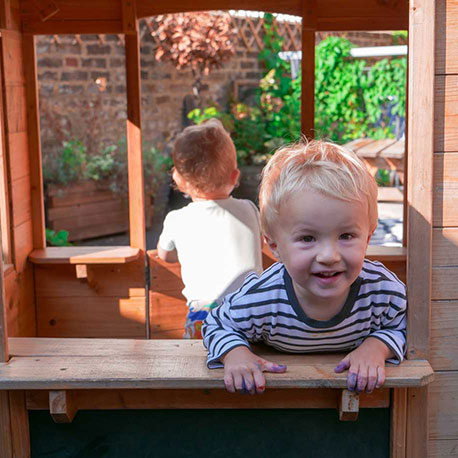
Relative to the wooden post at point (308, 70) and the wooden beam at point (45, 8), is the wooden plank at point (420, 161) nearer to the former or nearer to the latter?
the wooden post at point (308, 70)

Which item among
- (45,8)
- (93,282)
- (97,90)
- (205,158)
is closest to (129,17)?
(45,8)

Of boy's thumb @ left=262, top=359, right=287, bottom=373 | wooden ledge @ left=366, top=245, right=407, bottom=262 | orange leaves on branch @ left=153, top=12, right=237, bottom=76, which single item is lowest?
wooden ledge @ left=366, top=245, right=407, bottom=262

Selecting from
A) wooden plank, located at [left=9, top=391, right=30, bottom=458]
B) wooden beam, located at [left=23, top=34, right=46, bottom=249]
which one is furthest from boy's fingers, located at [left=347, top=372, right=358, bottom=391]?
wooden beam, located at [left=23, top=34, right=46, bottom=249]

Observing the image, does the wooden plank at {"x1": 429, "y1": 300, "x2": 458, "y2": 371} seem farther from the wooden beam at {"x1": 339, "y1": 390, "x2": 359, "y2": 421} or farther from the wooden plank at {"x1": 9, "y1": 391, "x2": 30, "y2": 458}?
the wooden plank at {"x1": 9, "y1": 391, "x2": 30, "y2": 458}

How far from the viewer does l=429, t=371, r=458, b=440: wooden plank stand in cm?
223

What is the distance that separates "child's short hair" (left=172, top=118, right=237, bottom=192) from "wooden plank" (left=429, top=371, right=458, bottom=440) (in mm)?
1556

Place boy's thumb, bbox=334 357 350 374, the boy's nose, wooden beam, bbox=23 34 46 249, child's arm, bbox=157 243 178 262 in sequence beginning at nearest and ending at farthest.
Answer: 1. the boy's nose
2. boy's thumb, bbox=334 357 350 374
3. child's arm, bbox=157 243 178 262
4. wooden beam, bbox=23 34 46 249

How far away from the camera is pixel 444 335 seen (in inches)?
86.7

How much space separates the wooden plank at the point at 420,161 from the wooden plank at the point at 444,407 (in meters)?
0.19

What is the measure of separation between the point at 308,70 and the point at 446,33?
7.32 ft

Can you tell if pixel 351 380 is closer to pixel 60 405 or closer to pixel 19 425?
pixel 60 405

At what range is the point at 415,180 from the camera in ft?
6.88

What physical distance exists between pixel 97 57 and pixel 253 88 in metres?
2.74

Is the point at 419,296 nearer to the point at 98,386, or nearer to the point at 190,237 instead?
the point at 98,386
